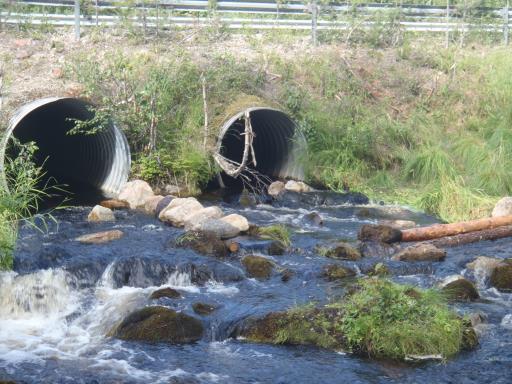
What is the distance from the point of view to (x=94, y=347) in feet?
27.5

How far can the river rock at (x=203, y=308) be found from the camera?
9.10 meters

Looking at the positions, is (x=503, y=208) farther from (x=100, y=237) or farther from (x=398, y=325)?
(x=100, y=237)

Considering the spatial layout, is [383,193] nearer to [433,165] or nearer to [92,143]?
[433,165]

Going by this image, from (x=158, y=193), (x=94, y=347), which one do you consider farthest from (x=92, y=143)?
(x=94, y=347)

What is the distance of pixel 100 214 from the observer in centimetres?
1326

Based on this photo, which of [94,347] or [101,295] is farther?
[101,295]

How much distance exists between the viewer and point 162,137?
52.7 feet

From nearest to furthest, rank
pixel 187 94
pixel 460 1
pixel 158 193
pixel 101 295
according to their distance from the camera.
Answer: pixel 101 295
pixel 158 193
pixel 187 94
pixel 460 1

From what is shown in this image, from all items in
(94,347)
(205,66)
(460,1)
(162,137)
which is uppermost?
(460,1)

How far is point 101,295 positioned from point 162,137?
6.53m

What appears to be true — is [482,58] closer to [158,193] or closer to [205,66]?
[205,66]

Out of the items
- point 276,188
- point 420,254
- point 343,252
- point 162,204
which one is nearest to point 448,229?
point 420,254

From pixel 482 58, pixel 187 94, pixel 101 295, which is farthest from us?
pixel 482 58

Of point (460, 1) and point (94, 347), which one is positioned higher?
point (460, 1)
